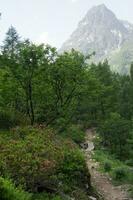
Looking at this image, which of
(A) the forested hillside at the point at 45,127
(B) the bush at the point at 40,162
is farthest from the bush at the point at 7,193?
(B) the bush at the point at 40,162

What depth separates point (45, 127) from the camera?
2197cm

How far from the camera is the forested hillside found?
15742 millimetres

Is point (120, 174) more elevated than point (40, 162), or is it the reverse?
point (40, 162)

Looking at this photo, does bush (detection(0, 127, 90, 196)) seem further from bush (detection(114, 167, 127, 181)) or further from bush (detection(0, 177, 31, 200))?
bush (detection(114, 167, 127, 181))

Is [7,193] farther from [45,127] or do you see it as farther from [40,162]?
[45,127]

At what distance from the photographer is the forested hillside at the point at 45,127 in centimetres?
1574

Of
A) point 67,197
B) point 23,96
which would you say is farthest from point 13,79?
point 67,197

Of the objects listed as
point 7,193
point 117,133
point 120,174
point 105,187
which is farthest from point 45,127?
point 117,133

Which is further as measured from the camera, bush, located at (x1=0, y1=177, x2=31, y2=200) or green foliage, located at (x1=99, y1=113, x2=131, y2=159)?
green foliage, located at (x1=99, y1=113, x2=131, y2=159)

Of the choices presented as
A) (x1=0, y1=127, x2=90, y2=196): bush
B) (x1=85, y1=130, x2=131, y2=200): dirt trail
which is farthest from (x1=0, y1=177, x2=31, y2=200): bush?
(x1=85, y1=130, x2=131, y2=200): dirt trail

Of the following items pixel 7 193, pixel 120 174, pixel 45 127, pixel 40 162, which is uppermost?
pixel 45 127

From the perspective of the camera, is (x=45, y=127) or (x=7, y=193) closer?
(x=7, y=193)

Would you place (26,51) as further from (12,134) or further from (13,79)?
(12,134)

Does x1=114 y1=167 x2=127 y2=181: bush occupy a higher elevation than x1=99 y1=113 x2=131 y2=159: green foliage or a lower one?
lower
